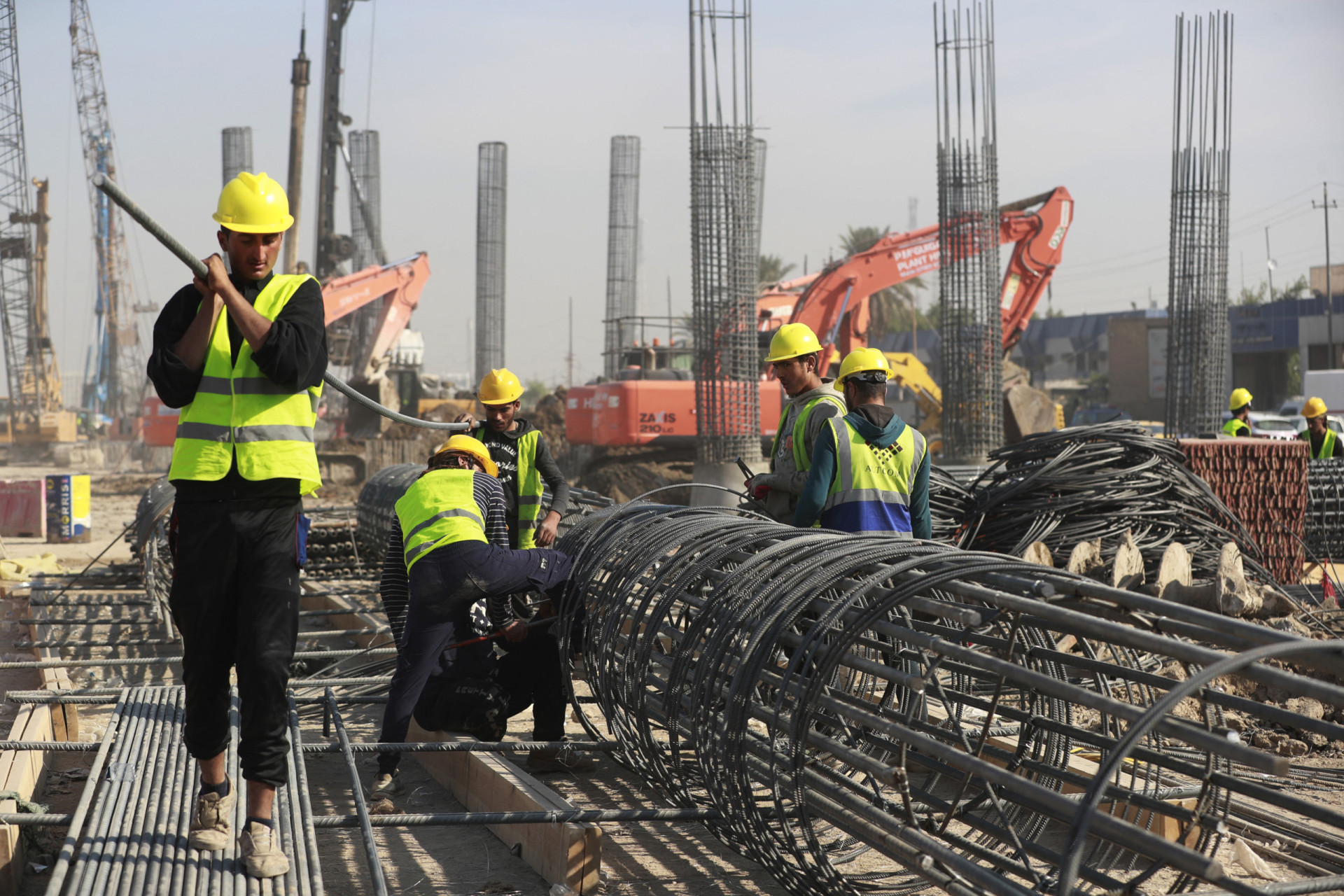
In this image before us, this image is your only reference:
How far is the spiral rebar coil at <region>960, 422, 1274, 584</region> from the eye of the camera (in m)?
7.75

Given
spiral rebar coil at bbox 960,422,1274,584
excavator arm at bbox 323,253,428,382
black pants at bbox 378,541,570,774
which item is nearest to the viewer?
black pants at bbox 378,541,570,774

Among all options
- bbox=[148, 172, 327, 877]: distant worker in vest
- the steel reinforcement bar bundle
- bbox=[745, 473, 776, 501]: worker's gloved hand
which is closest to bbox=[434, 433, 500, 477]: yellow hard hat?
the steel reinforcement bar bundle

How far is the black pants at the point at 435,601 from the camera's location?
4520 millimetres

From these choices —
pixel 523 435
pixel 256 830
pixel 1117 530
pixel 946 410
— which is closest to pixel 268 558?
pixel 256 830

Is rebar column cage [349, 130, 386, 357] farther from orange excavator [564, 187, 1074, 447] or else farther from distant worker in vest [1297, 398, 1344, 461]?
distant worker in vest [1297, 398, 1344, 461]

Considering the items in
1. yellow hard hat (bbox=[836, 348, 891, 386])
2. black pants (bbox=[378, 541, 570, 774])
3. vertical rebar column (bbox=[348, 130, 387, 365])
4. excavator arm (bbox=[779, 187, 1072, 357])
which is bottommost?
Result: black pants (bbox=[378, 541, 570, 774])

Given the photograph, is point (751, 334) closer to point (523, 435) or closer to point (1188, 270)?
point (1188, 270)

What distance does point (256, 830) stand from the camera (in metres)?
3.04

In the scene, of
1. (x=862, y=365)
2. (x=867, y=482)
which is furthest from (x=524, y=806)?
(x=862, y=365)

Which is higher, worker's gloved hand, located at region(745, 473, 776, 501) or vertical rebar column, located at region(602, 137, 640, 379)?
vertical rebar column, located at region(602, 137, 640, 379)

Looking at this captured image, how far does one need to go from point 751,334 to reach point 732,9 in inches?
155

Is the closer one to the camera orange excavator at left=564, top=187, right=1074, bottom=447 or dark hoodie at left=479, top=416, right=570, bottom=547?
dark hoodie at left=479, top=416, right=570, bottom=547

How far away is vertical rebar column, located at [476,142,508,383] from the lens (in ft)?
98.0

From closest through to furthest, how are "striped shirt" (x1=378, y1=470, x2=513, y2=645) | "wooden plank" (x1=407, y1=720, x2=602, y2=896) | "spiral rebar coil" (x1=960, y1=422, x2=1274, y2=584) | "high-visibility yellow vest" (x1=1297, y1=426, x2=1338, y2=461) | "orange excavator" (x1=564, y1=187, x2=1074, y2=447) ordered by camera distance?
1. "wooden plank" (x1=407, y1=720, x2=602, y2=896)
2. "striped shirt" (x1=378, y1=470, x2=513, y2=645)
3. "spiral rebar coil" (x1=960, y1=422, x2=1274, y2=584)
4. "high-visibility yellow vest" (x1=1297, y1=426, x2=1338, y2=461)
5. "orange excavator" (x1=564, y1=187, x2=1074, y2=447)
